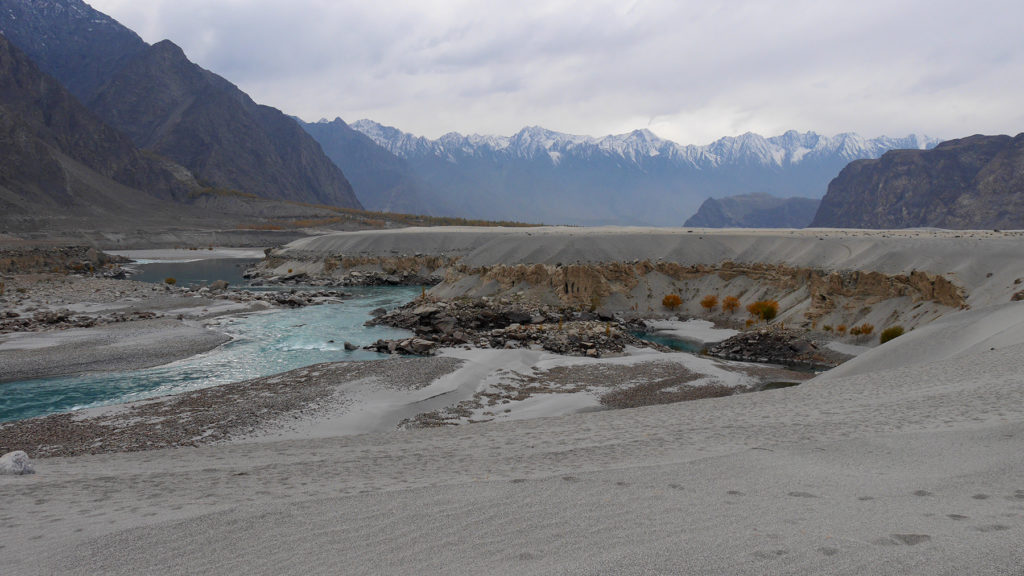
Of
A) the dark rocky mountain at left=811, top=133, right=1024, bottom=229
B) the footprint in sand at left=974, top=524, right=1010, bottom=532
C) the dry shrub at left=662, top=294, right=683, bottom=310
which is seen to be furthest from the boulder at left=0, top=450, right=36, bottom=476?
the dark rocky mountain at left=811, top=133, right=1024, bottom=229

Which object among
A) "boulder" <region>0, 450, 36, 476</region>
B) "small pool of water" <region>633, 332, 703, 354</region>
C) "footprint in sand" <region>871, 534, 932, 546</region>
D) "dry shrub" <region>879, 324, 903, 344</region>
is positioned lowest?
"small pool of water" <region>633, 332, 703, 354</region>

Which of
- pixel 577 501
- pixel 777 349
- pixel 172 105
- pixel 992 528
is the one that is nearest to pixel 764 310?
pixel 777 349

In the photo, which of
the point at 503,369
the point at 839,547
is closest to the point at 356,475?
the point at 839,547

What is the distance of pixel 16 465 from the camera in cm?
866

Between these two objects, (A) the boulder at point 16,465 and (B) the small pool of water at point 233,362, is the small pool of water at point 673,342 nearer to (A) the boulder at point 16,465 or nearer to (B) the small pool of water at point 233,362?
(B) the small pool of water at point 233,362

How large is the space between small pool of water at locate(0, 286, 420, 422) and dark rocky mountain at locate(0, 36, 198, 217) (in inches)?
3122

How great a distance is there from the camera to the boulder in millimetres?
8531

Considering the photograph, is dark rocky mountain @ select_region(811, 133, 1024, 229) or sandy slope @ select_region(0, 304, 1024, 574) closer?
sandy slope @ select_region(0, 304, 1024, 574)

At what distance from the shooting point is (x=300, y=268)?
58344 millimetres

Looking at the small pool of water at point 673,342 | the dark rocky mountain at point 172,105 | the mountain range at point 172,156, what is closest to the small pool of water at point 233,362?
the small pool of water at point 673,342

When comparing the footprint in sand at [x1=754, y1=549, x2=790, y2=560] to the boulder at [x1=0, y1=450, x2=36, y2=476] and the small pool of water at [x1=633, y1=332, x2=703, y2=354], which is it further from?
the small pool of water at [x1=633, y1=332, x2=703, y2=354]

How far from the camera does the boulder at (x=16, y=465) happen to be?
8.53 metres

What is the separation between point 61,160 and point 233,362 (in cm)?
11204

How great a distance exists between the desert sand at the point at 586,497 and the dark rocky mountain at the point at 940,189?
4294 inches
